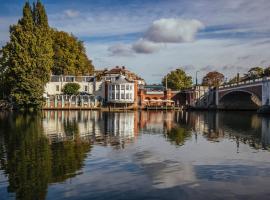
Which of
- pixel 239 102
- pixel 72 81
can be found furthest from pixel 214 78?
pixel 72 81

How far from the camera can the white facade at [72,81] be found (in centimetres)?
9569

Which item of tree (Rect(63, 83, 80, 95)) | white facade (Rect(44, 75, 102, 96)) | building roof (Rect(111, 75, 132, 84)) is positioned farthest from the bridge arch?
tree (Rect(63, 83, 80, 95))

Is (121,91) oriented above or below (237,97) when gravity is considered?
above

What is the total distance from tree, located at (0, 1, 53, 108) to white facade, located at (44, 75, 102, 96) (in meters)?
17.4

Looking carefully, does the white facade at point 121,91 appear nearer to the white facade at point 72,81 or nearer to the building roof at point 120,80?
the building roof at point 120,80

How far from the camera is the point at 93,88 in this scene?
9906 centimetres

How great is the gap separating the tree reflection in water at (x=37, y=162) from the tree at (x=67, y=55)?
6288 cm

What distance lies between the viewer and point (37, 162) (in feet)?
66.2

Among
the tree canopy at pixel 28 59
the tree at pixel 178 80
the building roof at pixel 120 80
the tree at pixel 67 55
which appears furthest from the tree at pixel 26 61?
the tree at pixel 178 80

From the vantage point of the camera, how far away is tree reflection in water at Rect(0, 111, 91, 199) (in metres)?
15.5

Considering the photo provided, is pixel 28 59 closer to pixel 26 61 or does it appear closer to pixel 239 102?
pixel 26 61

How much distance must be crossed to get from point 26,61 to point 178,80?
60.3m

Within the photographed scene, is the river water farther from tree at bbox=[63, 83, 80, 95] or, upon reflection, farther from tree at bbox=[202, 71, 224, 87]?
tree at bbox=[202, 71, 224, 87]

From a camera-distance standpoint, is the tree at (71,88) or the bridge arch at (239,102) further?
the tree at (71,88)
